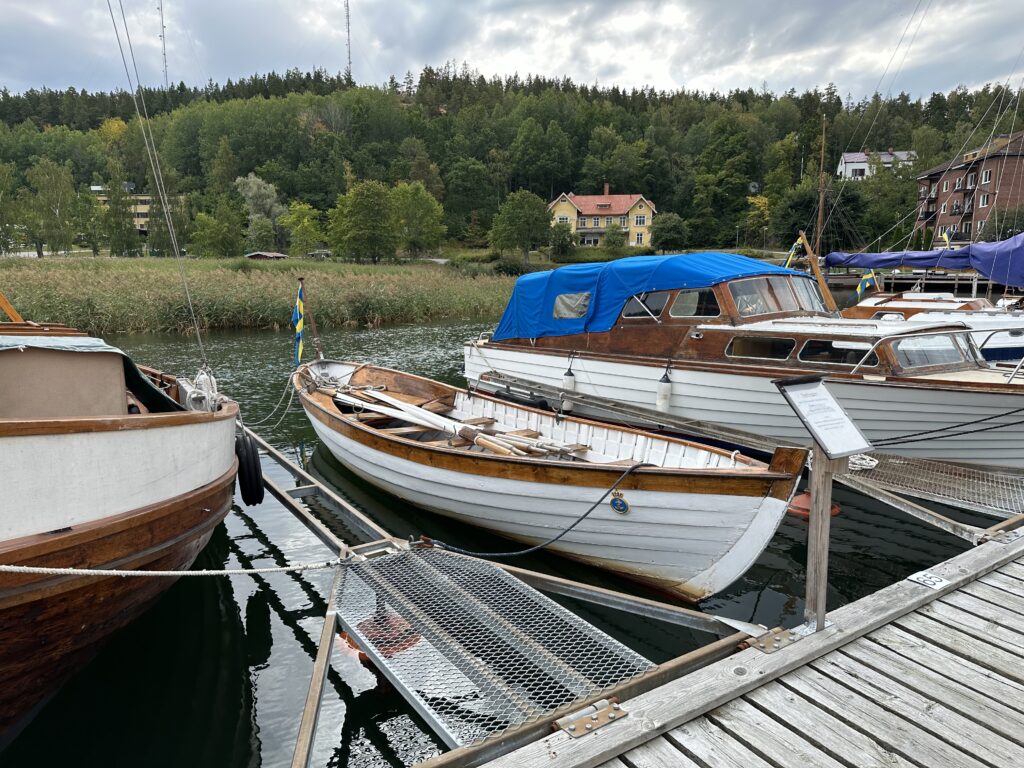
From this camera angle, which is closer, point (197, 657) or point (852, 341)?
point (197, 657)

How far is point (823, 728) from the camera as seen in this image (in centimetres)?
324

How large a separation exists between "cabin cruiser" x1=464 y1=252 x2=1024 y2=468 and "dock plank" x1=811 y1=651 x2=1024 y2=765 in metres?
5.32

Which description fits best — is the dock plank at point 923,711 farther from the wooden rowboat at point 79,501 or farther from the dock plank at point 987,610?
the wooden rowboat at point 79,501

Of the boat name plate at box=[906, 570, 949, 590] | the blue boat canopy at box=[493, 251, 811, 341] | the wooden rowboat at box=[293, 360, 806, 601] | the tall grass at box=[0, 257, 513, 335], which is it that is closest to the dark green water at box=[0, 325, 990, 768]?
the wooden rowboat at box=[293, 360, 806, 601]

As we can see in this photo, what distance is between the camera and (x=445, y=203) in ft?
311

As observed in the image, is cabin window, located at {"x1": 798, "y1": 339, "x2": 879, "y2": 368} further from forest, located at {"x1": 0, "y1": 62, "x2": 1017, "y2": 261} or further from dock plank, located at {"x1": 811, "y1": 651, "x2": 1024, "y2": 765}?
forest, located at {"x1": 0, "y1": 62, "x2": 1017, "y2": 261}

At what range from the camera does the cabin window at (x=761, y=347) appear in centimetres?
984

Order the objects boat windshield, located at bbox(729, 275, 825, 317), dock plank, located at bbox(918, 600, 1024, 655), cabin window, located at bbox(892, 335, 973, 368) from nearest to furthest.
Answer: dock plank, located at bbox(918, 600, 1024, 655) < cabin window, located at bbox(892, 335, 973, 368) < boat windshield, located at bbox(729, 275, 825, 317)

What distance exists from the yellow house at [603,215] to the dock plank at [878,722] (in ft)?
278

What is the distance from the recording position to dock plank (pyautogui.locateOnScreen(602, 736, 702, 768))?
300 cm

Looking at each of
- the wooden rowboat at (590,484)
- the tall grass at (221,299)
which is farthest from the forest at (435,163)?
the wooden rowboat at (590,484)

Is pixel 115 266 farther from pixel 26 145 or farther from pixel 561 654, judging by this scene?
pixel 26 145

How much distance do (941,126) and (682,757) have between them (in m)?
138

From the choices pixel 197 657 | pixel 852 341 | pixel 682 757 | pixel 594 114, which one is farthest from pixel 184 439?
pixel 594 114
